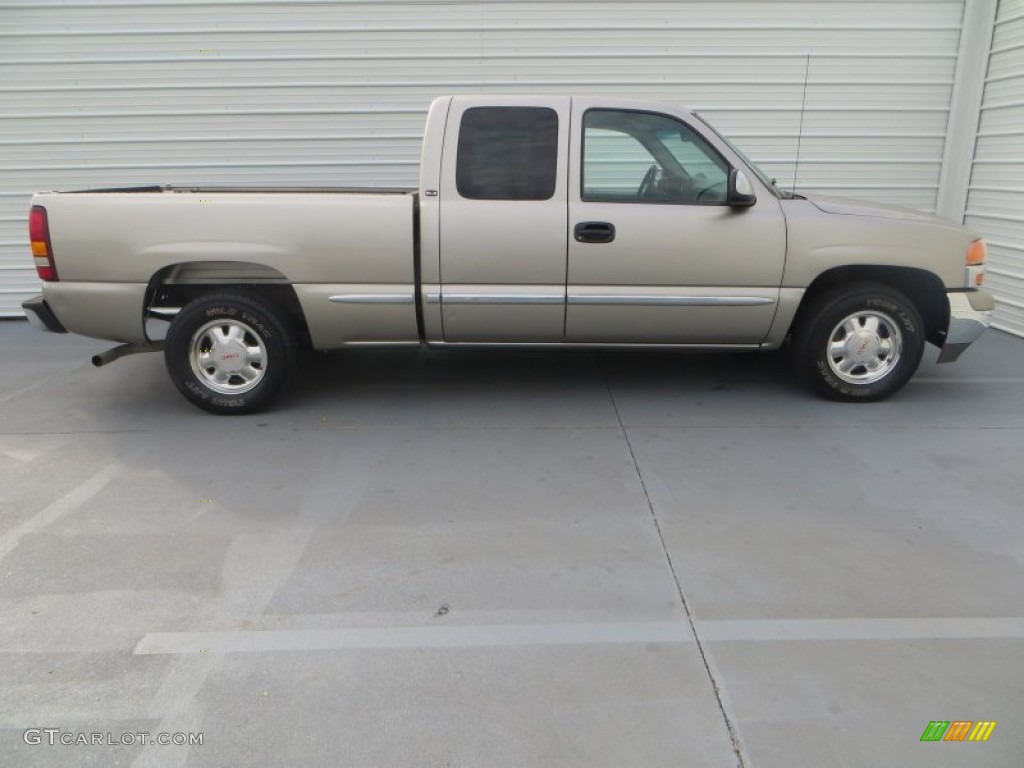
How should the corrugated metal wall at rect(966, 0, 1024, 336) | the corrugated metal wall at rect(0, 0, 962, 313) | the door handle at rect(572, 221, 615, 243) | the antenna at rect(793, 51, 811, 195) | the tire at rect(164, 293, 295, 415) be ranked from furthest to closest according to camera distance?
1. the antenna at rect(793, 51, 811, 195)
2. the corrugated metal wall at rect(0, 0, 962, 313)
3. the corrugated metal wall at rect(966, 0, 1024, 336)
4. the tire at rect(164, 293, 295, 415)
5. the door handle at rect(572, 221, 615, 243)

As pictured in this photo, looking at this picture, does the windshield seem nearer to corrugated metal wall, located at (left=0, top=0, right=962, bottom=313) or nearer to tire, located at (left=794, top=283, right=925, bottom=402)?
tire, located at (left=794, top=283, right=925, bottom=402)

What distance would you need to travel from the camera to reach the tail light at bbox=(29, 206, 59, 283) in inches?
182

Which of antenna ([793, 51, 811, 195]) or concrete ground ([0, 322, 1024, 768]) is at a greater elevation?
antenna ([793, 51, 811, 195])

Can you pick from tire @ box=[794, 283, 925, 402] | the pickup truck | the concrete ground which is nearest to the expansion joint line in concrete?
the concrete ground

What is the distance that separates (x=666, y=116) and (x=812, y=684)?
3561mm

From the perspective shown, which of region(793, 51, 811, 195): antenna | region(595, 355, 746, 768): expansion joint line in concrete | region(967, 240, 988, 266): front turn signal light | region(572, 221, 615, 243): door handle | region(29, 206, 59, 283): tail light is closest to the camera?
region(595, 355, 746, 768): expansion joint line in concrete

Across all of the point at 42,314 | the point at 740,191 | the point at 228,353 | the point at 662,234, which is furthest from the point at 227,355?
the point at 740,191

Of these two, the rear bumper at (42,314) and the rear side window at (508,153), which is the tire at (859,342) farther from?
the rear bumper at (42,314)

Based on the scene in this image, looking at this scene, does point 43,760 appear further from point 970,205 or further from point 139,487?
point 970,205

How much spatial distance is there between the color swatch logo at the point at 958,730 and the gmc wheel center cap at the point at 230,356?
4.18 metres

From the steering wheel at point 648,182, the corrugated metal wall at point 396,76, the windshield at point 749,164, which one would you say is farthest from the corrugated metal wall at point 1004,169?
the steering wheel at point 648,182

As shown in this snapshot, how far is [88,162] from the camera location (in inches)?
308

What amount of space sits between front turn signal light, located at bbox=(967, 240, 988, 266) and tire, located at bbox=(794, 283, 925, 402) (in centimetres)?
46

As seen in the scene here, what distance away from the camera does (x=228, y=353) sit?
16.2 feet
